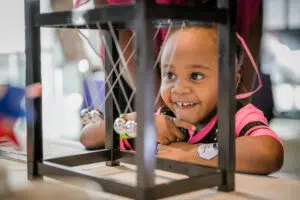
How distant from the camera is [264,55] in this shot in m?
0.93

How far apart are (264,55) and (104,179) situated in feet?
1.40

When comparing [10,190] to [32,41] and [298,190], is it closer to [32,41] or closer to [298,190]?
[32,41]

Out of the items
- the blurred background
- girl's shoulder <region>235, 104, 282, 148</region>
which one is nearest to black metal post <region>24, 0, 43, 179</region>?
the blurred background

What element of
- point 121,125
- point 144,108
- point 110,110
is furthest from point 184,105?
point 144,108

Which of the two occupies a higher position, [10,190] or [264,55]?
[264,55]

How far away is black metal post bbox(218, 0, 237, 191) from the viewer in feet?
2.31

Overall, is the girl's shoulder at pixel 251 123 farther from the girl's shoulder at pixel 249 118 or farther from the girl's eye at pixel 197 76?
the girl's eye at pixel 197 76

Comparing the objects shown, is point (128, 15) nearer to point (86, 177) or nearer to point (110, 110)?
point (86, 177)

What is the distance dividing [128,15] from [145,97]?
10 cm

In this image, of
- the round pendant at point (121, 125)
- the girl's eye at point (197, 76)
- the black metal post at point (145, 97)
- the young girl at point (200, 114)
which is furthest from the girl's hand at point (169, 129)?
the black metal post at point (145, 97)

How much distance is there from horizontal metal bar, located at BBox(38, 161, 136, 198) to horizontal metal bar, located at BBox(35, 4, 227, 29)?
0.70 ft

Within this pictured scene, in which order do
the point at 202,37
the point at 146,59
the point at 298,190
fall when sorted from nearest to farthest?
Answer: 1. the point at 146,59
2. the point at 298,190
3. the point at 202,37

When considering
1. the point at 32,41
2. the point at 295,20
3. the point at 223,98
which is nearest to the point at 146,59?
the point at 223,98

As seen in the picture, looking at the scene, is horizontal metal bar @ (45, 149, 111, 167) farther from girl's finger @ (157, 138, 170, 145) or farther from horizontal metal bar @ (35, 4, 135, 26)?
horizontal metal bar @ (35, 4, 135, 26)
